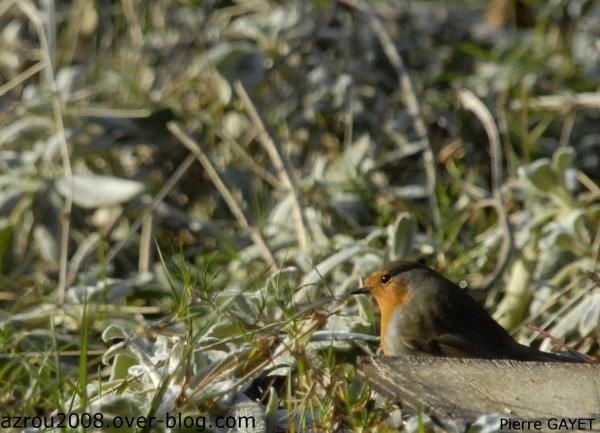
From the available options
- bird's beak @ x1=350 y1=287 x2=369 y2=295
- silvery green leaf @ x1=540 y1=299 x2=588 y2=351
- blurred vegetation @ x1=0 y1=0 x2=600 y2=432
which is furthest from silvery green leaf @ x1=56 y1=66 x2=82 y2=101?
silvery green leaf @ x1=540 y1=299 x2=588 y2=351

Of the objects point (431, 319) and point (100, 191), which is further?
point (100, 191)

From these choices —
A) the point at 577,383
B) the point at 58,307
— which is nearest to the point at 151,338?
the point at 58,307

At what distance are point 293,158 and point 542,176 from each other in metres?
1.51

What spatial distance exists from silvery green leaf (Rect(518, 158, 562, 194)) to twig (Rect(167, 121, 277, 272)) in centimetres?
99

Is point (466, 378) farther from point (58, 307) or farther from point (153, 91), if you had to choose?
point (153, 91)

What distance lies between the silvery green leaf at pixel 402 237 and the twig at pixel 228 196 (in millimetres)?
430

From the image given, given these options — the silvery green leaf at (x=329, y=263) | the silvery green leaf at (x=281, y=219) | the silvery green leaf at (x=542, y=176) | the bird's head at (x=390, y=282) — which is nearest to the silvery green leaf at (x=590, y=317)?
the bird's head at (x=390, y=282)

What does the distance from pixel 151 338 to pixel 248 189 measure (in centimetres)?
166

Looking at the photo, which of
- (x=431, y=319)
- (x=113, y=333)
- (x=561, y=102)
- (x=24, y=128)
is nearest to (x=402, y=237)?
(x=431, y=319)

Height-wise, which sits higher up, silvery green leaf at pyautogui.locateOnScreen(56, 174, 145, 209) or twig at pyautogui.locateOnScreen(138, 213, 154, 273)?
silvery green leaf at pyautogui.locateOnScreen(56, 174, 145, 209)

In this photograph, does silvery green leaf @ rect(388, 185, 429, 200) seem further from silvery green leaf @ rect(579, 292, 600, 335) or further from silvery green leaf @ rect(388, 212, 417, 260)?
silvery green leaf @ rect(579, 292, 600, 335)

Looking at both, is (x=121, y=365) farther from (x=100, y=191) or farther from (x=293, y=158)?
(x=293, y=158)

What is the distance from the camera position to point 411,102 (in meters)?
4.93

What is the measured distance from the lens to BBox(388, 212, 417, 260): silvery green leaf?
394 cm
